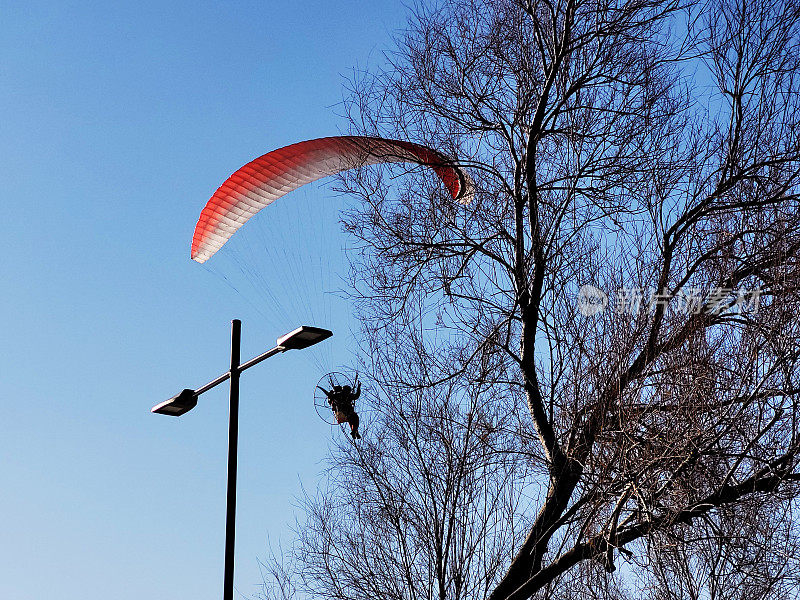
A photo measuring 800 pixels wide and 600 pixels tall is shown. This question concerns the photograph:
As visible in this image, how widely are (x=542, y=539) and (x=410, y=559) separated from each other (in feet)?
5.53

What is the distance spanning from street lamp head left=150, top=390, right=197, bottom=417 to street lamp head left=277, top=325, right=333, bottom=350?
4.12 ft

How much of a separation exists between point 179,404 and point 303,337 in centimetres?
165

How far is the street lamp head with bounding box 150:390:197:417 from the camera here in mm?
8930

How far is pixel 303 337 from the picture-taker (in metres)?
8.12

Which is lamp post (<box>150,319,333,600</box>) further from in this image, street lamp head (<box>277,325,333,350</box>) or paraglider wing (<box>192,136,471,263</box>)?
paraglider wing (<box>192,136,471,263</box>)

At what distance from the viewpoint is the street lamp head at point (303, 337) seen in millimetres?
8023

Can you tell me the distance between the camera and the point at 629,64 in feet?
30.6

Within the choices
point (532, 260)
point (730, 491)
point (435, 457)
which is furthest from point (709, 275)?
point (435, 457)
